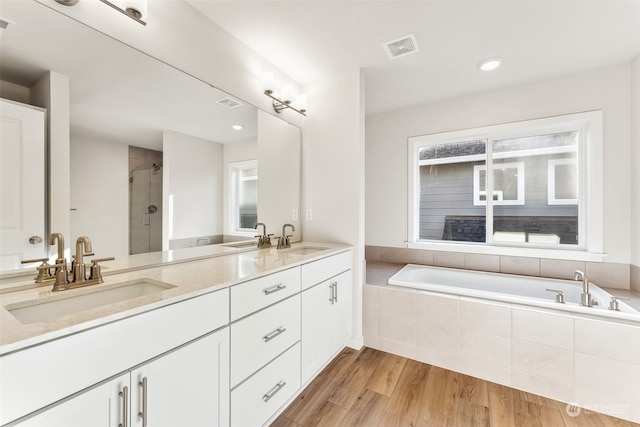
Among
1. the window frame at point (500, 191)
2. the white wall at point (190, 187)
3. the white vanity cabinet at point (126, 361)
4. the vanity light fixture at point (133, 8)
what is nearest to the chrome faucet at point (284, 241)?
the white wall at point (190, 187)

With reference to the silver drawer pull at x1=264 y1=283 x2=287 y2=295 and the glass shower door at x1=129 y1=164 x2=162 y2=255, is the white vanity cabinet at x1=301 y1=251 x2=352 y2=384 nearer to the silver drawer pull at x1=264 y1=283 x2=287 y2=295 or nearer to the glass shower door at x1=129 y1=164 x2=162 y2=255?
the silver drawer pull at x1=264 y1=283 x2=287 y2=295

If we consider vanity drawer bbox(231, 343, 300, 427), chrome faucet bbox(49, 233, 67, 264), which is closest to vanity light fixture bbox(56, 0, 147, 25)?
chrome faucet bbox(49, 233, 67, 264)

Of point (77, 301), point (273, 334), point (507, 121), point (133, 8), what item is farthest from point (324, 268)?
point (507, 121)

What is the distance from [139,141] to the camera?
A: 1.41 meters

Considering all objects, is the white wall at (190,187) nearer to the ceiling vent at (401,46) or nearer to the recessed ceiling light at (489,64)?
the ceiling vent at (401,46)

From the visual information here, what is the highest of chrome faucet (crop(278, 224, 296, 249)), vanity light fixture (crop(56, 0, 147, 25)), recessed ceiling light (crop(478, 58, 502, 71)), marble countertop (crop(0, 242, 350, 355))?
recessed ceiling light (crop(478, 58, 502, 71))

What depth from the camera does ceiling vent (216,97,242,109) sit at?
5.90 feet

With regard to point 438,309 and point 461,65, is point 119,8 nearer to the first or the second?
point 461,65

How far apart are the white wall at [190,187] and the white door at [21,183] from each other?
506 mm

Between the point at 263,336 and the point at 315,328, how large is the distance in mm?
549

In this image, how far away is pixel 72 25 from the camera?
112 centimetres

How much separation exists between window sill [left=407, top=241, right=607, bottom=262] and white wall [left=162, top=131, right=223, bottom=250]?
230cm

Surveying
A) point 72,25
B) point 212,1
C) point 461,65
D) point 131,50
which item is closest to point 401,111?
point 461,65

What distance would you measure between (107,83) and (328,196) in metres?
1.68
